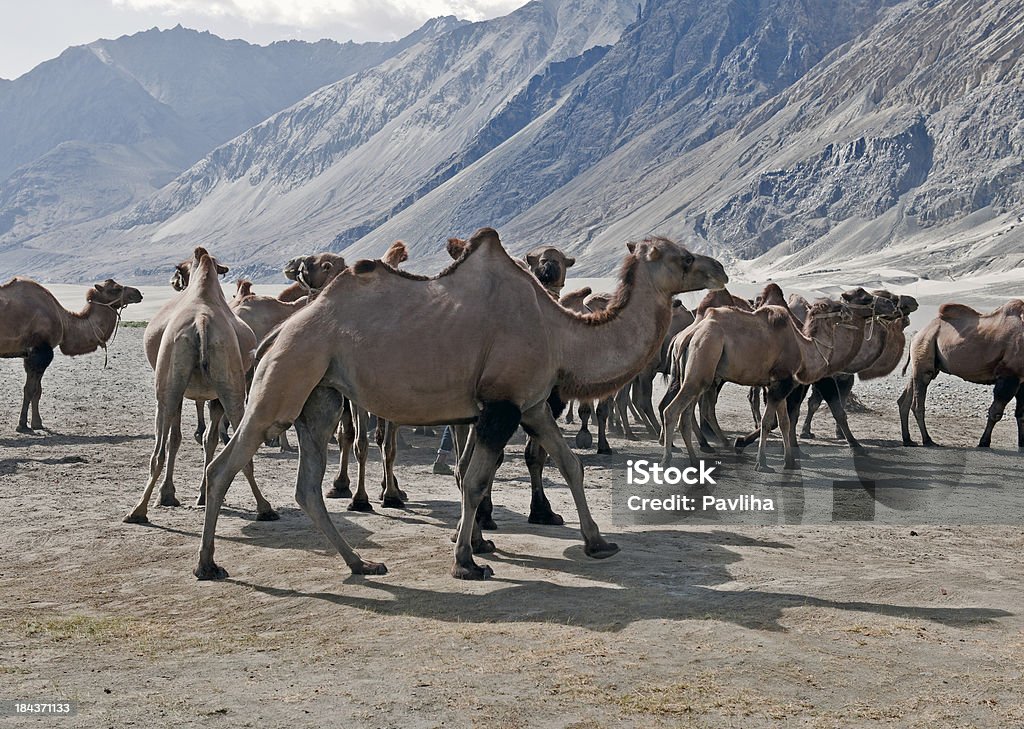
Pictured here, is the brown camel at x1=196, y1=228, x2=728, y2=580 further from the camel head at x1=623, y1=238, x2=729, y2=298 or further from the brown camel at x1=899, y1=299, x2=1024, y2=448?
the brown camel at x1=899, y1=299, x2=1024, y2=448

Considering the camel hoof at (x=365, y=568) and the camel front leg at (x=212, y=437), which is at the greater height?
the camel front leg at (x=212, y=437)

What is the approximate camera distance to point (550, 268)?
1134 centimetres

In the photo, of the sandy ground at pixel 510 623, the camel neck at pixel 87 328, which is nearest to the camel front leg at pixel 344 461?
the sandy ground at pixel 510 623

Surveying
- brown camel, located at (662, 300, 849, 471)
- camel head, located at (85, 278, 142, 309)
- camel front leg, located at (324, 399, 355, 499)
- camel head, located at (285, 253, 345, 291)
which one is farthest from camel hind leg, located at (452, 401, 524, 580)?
camel head, located at (85, 278, 142, 309)

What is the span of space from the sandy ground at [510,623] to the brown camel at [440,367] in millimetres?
665

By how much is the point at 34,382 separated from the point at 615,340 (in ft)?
39.9

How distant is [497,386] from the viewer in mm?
8258

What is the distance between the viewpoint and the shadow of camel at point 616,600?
712 cm

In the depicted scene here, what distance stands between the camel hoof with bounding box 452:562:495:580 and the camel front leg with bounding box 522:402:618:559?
2.80 ft

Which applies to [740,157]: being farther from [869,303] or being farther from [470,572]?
[470,572]

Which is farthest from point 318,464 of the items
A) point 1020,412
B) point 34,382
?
point 1020,412

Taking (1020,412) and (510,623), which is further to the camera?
(1020,412)

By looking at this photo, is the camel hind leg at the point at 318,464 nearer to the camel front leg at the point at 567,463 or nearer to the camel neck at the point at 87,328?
the camel front leg at the point at 567,463

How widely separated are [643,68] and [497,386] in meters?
178
